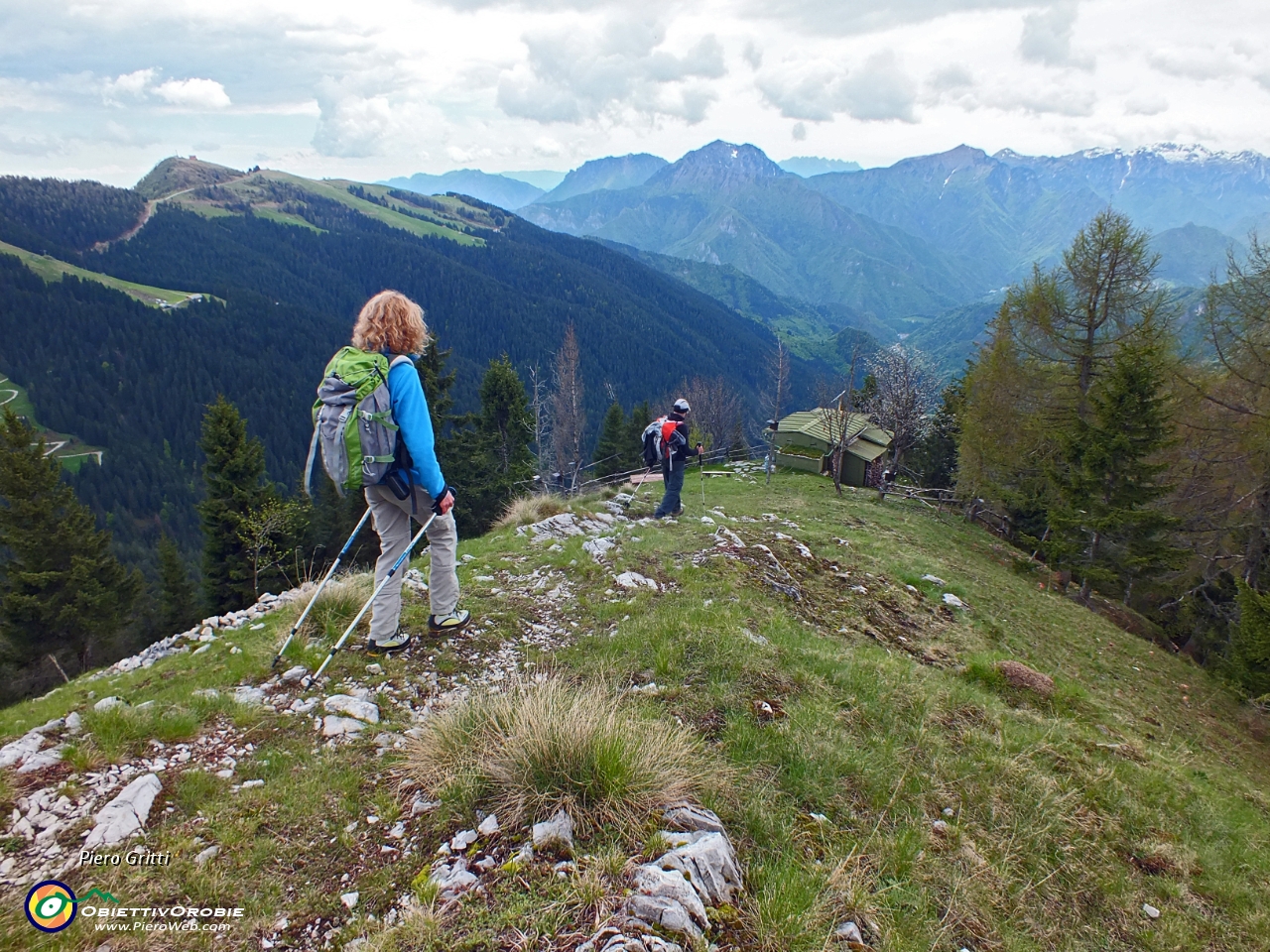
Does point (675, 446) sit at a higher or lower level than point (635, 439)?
higher

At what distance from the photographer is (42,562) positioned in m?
25.1

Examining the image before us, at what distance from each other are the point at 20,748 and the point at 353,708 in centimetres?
203

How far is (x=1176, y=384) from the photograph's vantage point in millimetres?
18859

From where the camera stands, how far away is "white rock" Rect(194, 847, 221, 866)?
3061mm

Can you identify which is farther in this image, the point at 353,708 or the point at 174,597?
the point at 174,597

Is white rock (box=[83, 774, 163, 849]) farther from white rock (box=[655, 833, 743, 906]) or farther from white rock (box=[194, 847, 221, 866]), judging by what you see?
white rock (box=[655, 833, 743, 906])

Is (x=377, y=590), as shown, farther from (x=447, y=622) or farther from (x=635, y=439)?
(x=635, y=439)

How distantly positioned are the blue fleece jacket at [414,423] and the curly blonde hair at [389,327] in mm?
203

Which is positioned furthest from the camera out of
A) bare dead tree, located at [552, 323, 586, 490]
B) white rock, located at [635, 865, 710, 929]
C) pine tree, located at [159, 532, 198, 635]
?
bare dead tree, located at [552, 323, 586, 490]

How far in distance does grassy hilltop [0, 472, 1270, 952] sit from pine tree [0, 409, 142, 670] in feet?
87.2

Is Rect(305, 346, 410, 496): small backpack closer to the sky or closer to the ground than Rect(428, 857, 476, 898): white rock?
closer to the sky

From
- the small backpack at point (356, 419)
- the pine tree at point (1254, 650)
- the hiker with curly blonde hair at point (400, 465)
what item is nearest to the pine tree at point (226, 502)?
the hiker with curly blonde hair at point (400, 465)

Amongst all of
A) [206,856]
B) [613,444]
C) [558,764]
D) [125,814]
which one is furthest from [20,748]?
[613,444]

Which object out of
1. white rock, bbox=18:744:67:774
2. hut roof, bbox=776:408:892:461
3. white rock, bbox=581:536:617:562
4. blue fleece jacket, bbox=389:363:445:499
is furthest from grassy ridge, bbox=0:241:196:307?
white rock, bbox=18:744:67:774
